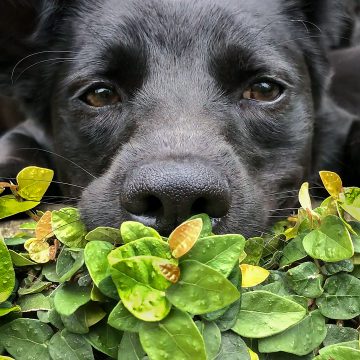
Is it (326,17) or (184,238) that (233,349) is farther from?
(326,17)

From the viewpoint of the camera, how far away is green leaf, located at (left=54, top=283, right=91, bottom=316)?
1137mm

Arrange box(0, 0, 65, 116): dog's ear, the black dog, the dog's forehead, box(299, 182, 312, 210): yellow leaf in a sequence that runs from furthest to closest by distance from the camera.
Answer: box(0, 0, 65, 116): dog's ear → the dog's forehead → the black dog → box(299, 182, 312, 210): yellow leaf

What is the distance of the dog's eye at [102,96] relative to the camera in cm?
219

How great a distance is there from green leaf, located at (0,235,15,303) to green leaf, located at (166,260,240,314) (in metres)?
0.32

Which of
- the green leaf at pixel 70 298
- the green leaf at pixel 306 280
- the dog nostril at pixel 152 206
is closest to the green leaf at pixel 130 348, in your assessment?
the green leaf at pixel 70 298

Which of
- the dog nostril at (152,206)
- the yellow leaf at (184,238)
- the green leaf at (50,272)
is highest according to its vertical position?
the yellow leaf at (184,238)

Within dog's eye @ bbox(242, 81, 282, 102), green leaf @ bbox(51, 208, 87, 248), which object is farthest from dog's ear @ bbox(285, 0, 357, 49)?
green leaf @ bbox(51, 208, 87, 248)

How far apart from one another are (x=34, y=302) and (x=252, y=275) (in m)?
0.44

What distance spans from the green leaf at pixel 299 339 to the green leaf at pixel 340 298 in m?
0.03

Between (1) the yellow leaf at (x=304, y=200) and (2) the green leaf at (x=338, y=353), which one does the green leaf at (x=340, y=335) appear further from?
(1) the yellow leaf at (x=304, y=200)

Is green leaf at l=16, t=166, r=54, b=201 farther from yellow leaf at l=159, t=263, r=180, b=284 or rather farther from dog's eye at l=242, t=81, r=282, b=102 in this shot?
dog's eye at l=242, t=81, r=282, b=102

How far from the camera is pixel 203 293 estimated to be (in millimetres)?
1084

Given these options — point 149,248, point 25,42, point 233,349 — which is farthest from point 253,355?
point 25,42

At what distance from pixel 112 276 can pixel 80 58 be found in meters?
1.32
